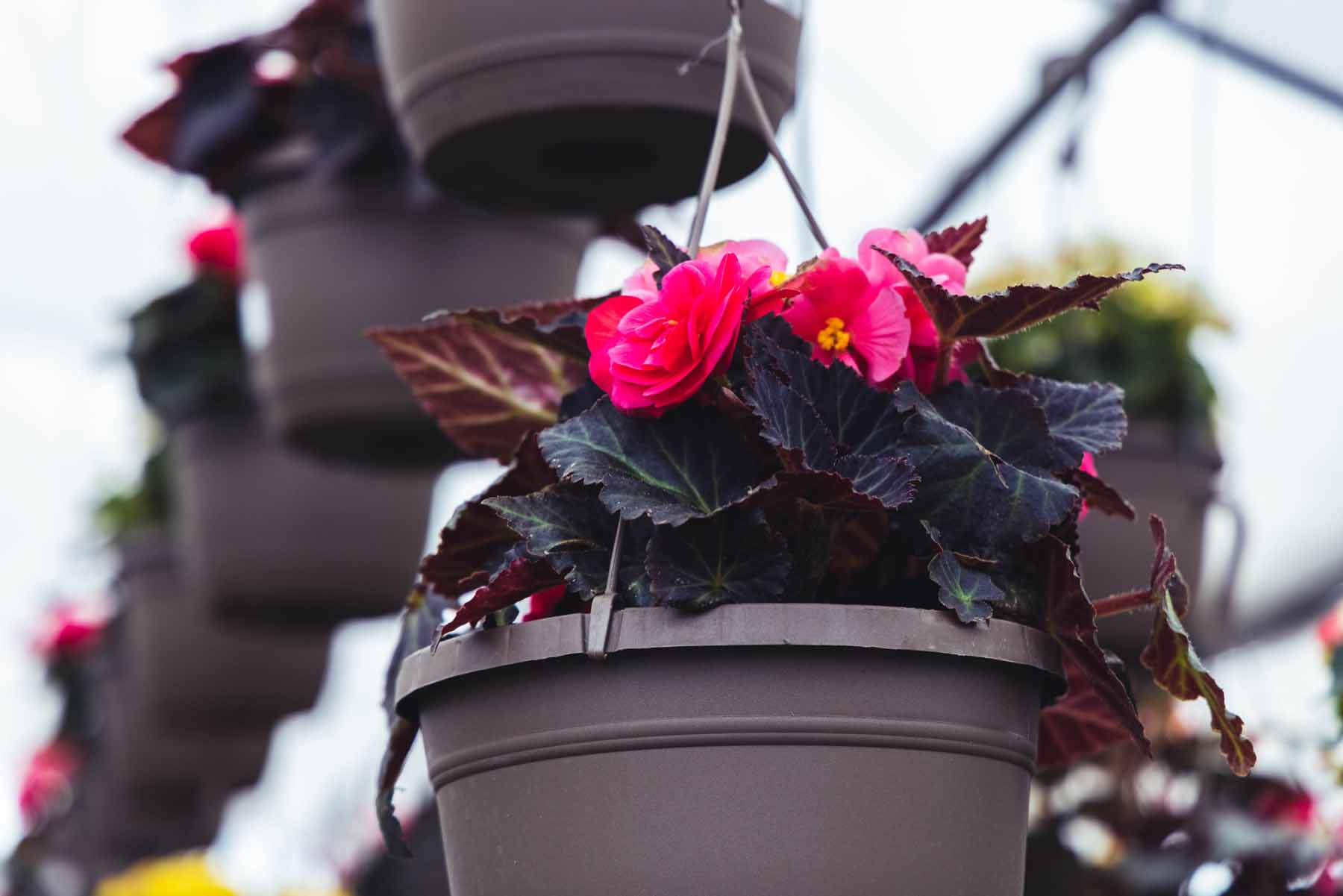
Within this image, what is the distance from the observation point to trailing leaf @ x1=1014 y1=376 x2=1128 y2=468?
0.76m

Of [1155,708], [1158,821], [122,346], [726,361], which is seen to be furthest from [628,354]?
[122,346]

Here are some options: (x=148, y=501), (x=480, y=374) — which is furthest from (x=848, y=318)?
(x=148, y=501)

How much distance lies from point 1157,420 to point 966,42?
6.10 feet

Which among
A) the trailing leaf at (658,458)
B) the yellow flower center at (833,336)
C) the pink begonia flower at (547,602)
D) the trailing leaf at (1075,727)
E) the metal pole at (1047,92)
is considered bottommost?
the trailing leaf at (1075,727)

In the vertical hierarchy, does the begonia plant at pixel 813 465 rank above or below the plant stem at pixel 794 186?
below

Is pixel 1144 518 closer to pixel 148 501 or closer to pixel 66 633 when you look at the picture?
pixel 148 501

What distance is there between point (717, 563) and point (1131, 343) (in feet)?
3.69

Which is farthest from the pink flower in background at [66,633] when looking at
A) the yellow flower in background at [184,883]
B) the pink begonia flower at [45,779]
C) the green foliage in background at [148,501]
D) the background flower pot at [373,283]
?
the background flower pot at [373,283]

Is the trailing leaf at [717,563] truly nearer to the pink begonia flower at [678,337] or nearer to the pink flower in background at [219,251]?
the pink begonia flower at [678,337]

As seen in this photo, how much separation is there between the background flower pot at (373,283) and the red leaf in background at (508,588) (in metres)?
0.83

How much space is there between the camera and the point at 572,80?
1.01m

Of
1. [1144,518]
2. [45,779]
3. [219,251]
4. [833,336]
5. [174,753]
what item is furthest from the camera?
[45,779]

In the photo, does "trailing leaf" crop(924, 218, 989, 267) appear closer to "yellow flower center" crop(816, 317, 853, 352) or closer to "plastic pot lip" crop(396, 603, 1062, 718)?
"yellow flower center" crop(816, 317, 853, 352)

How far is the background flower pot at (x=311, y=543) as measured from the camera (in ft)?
6.83
